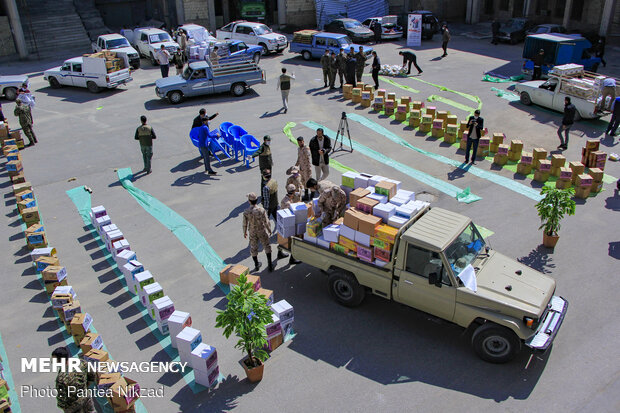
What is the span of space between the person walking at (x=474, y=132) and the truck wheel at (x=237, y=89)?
10985mm

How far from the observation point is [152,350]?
869 centimetres

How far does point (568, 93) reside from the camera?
61.9 feet

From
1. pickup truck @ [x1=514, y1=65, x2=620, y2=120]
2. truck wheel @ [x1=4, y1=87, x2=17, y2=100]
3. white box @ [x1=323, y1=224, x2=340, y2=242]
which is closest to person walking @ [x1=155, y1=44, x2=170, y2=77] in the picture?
truck wheel @ [x1=4, y1=87, x2=17, y2=100]

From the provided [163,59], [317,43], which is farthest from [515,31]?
[163,59]

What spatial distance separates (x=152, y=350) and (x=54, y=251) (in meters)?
3.87

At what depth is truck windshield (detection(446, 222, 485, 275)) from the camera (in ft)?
27.3

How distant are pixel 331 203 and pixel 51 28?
1209 inches

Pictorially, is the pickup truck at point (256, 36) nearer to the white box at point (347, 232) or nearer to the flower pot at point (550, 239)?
the flower pot at point (550, 239)

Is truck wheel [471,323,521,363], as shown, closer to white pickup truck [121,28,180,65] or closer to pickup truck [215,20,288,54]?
white pickup truck [121,28,180,65]

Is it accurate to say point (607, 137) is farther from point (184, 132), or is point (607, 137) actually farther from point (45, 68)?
point (45, 68)

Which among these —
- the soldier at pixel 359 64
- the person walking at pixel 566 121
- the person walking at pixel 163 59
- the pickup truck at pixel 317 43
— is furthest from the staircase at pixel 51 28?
the person walking at pixel 566 121

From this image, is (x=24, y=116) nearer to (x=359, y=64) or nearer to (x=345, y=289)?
(x=359, y=64)

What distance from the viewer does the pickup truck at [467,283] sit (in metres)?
7.92

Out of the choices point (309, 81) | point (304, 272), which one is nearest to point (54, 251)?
point (304, 272)
